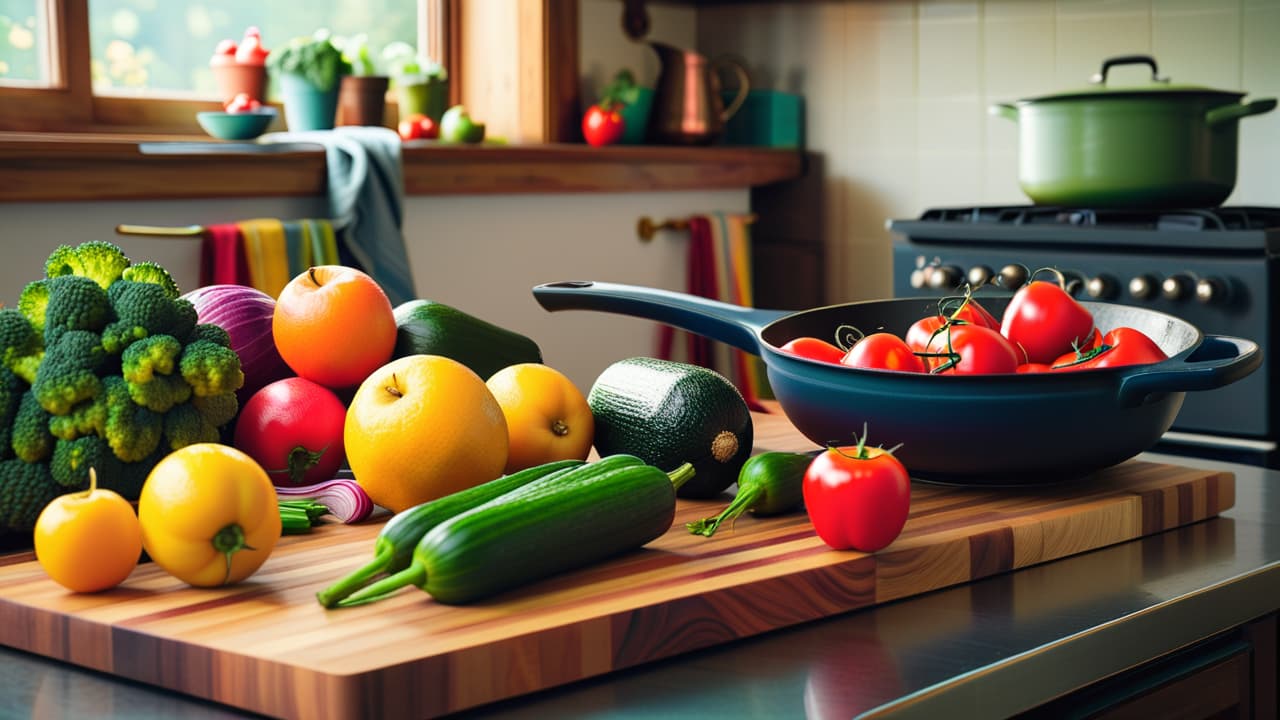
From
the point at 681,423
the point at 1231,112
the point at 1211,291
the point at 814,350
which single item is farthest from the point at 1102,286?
the point at 681,423

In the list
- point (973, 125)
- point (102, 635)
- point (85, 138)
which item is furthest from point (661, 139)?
point (102, 635)

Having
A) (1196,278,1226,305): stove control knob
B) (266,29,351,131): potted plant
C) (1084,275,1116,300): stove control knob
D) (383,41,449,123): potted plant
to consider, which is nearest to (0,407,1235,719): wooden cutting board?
(1196,278,1226,305): stove control knob

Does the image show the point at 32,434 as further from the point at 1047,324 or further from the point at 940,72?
the point at 940,72

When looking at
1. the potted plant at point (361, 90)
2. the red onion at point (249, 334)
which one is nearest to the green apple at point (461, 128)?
the potted plant at point (361, 90)

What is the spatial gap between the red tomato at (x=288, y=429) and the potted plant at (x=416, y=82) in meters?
2.36

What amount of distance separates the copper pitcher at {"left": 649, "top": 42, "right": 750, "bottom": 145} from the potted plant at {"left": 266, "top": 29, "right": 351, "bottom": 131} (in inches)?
34.7

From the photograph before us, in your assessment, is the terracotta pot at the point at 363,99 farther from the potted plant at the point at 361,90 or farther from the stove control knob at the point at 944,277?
the stove control knob at the point at 944,277

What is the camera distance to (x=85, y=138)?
2.51 m

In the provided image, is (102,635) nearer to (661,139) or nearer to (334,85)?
(334,85)

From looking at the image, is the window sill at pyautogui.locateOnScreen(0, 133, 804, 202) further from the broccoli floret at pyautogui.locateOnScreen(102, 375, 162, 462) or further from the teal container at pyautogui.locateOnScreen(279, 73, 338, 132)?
the broccoli floret at pyautogui.locateOnScreen(102, 375, 162, 462)

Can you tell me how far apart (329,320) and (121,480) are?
7.6 inches

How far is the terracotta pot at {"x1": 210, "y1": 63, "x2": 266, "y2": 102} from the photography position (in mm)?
2996

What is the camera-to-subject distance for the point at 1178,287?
233 centimetres

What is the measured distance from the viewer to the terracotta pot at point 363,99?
3.17 meters
